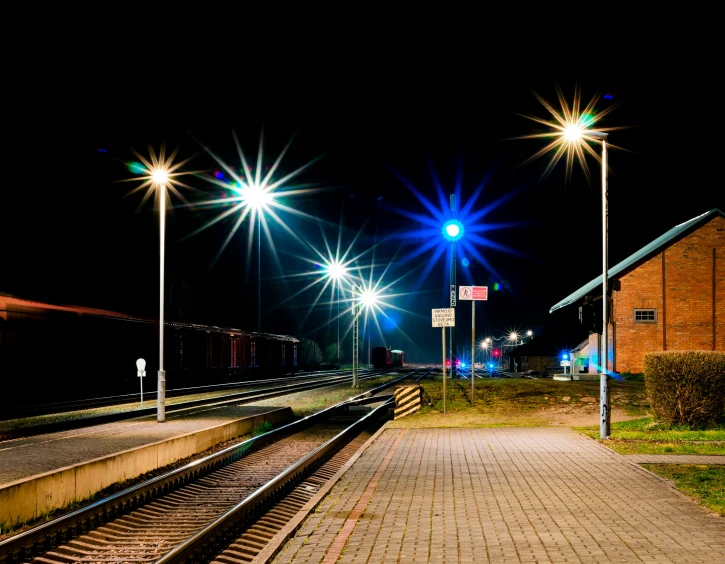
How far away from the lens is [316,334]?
339ft

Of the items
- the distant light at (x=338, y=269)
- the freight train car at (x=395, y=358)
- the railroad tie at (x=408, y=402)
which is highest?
the distant light at (x=338, y=269)

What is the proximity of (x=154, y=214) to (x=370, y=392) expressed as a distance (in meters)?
31.7

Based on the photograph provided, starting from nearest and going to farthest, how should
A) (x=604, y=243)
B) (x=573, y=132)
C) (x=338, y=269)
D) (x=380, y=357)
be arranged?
(x=573, y=132) < (x=604, y=243) < (x=338, y=269) < (x=380, y=357)

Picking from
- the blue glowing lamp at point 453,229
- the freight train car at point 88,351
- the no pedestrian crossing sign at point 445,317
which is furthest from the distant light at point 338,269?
the no pedestrian crossing sign at point 445,317

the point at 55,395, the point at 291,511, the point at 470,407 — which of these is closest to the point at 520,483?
the point at 291,511

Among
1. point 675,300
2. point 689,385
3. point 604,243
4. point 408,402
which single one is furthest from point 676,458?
point 675,300

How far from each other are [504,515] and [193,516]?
4.13 meters

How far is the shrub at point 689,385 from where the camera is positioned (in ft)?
48.1

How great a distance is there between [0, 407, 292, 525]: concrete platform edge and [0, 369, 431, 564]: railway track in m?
0.81

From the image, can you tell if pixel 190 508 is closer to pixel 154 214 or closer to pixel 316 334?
pixel 154 214

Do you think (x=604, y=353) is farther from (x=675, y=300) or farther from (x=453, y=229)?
(x=675, y=300)

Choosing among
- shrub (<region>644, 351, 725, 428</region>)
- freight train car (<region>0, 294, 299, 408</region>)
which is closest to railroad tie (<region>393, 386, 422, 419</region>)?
shrub (<region>644, 351, 725, 428</region>)

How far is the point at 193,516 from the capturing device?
8875 mm

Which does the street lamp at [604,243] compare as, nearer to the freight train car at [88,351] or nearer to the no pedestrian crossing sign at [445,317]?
the no pedestrian crossing sign at [445,317]
